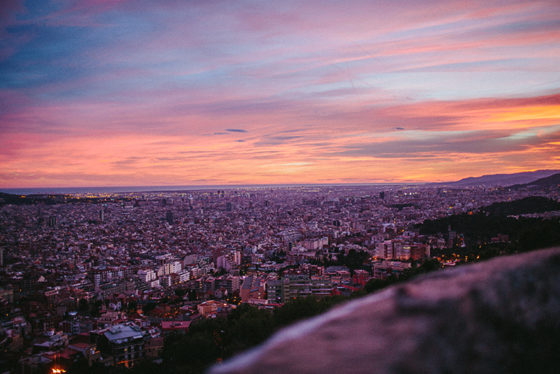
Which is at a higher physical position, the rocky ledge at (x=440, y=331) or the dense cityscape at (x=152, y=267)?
the rocky ledge at (x=440, y=331)

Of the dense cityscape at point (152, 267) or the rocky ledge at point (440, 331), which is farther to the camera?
the dense cityscape at point (152, 267)

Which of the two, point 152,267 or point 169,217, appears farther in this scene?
point 169,217

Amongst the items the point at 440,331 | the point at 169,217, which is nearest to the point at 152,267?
the point at 169,217

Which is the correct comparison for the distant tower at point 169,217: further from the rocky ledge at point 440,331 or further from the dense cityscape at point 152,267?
the rocky ledge at point 440,331

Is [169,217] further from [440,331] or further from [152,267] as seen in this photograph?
[440,331]

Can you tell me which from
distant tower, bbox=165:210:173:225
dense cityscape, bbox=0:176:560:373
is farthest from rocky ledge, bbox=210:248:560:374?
distant tower, bbox=165:210:173:225

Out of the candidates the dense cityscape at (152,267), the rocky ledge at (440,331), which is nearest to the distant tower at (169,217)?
the dense cityscape at (152,267)

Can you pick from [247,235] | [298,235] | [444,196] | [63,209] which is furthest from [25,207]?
[444,196]

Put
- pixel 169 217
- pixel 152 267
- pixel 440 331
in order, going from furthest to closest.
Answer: pixel 169 217, pixel 152 267, pixel 440 331
